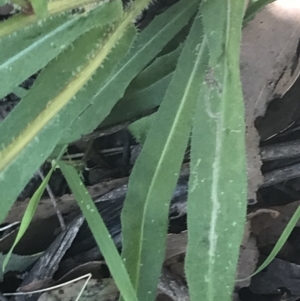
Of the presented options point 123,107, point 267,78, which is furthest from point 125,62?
point 267,78

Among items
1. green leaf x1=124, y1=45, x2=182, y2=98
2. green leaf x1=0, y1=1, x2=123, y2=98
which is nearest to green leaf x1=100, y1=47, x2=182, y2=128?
green leaf x1=124, y1=45, x2=182, y2=98

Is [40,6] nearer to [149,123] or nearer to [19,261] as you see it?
[149,123]

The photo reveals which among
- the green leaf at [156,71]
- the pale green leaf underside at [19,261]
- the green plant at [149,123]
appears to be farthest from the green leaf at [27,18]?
the pale green leaf underside at [19,261]

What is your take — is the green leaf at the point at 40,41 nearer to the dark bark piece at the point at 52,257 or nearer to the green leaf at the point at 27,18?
the green leaf at the point at 27,18

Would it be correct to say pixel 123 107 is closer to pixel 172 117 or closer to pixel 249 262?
pixel 172 117

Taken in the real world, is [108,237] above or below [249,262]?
above

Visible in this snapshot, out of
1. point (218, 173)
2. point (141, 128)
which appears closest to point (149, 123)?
point (141, 128)

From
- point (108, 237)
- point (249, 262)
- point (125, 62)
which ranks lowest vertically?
point (249, 262)
